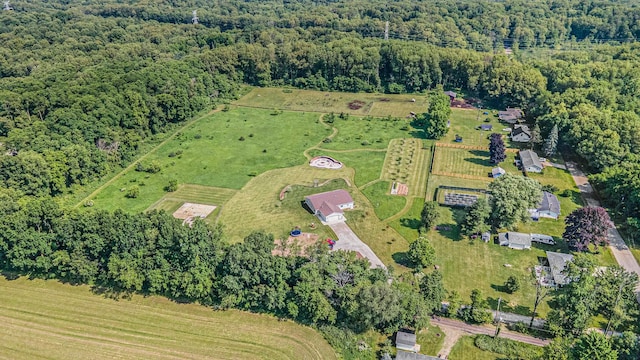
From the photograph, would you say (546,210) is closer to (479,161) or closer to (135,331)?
(479,161)

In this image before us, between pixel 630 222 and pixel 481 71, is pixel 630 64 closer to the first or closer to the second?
pixel 481 71

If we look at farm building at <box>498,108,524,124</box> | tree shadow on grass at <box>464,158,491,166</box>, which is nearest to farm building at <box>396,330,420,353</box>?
tree shadow on grass at <box>464,158,491,166</box>

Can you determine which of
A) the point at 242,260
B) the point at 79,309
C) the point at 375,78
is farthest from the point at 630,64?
the point at 79,309

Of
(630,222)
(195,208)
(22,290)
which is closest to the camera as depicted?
(22,290)

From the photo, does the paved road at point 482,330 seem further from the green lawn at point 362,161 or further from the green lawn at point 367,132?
the green lawn at point 367,132

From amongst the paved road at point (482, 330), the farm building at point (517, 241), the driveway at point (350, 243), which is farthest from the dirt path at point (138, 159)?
the farm building at point (517, 241)
